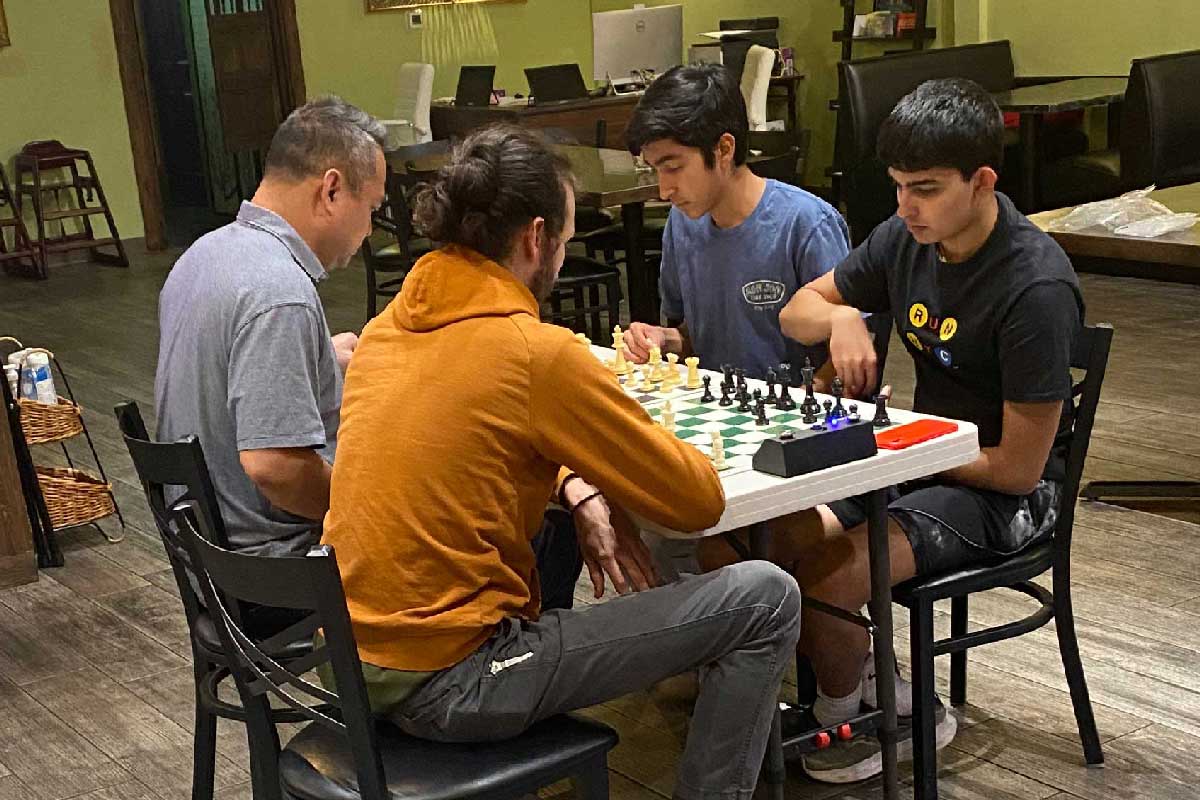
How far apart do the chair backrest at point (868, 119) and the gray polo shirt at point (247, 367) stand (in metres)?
5.49

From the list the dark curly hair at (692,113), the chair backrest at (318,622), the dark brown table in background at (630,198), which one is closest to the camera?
the chair backrest at (318,622)

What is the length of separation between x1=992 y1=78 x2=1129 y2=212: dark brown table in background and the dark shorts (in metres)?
5.30

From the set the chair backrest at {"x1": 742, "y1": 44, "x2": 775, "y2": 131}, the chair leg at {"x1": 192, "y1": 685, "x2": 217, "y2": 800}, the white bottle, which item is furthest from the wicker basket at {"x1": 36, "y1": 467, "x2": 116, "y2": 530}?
the chair backrest at {"x1": 742, "y1": 44, "x2": 775, "y2": 131}

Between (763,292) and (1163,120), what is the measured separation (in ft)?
15.9

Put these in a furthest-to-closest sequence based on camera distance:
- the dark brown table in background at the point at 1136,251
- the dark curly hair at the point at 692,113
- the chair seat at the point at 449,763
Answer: the dark brown table in background at the point at 1136,251 → the dark curly hair at the point at 692,113 → the chair seat at the point at 449,763

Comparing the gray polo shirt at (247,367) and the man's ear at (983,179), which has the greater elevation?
the man's ear at (983,179)

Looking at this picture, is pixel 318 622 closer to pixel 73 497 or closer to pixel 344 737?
pixel 344 737

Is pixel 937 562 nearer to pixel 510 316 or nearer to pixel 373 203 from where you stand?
pixel 510 316

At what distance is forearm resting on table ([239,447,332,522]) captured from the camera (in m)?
2.39

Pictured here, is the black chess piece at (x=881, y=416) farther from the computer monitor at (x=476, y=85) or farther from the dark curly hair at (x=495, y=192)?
the computer monitor at (x=476, y=85)

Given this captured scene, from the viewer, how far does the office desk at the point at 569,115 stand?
9.13 meters

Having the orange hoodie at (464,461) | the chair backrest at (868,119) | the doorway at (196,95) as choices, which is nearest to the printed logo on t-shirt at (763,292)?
the orange hoodie at (464,461)

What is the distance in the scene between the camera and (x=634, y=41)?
9.71 metres

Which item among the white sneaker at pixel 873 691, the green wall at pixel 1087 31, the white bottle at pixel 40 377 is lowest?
the white sneaker at pixel 873 691
